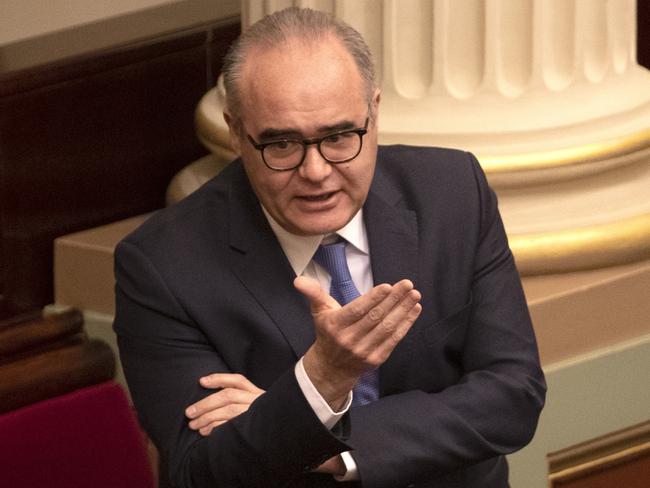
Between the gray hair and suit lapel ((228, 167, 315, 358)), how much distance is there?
0.67ft

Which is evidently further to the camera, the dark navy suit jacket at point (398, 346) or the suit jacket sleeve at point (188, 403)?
the dark navy suit jacket at point (398, 346)

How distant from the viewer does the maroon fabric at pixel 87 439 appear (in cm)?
316

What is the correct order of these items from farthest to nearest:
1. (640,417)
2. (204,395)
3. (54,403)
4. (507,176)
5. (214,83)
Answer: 1. (214,83)
2. (640,417)
3. (507,176)
4. (54,403)
5. (204,395)

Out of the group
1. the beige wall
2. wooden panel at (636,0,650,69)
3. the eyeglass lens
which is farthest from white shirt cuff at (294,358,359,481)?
wooden panel at (636,0,650,69)

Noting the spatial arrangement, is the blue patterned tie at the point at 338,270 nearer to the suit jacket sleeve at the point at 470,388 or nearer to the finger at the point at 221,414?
the suit jacket sleeve at the point at 470,388

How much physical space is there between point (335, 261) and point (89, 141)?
62.4 inches

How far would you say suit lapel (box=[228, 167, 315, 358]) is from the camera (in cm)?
282

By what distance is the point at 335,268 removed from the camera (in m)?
2.83

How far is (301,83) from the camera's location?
2637 millimetres

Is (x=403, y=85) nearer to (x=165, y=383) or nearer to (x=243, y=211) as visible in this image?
(x=243, y=211)

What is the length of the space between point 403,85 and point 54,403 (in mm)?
1083

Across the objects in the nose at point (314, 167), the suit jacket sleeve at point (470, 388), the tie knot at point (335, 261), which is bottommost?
the suit jacket sleeve at point (470, 388)

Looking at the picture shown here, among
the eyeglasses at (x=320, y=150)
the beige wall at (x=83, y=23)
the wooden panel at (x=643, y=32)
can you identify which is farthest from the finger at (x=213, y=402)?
the wooden panel at (x=643, y=32)

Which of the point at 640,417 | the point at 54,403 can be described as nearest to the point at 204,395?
the point at 54,403
